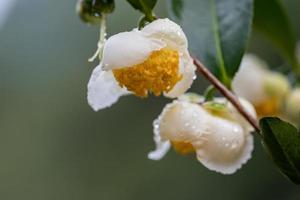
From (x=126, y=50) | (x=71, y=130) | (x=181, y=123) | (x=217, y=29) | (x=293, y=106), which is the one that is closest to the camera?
(x=126, y=50)

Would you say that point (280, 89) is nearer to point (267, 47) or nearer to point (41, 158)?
point (267, 47)

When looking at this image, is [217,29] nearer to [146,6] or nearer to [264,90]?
[146,6]

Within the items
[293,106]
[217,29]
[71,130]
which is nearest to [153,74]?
[217,29]

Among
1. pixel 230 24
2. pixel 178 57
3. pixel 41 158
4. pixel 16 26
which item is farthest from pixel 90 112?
pixel 178 57

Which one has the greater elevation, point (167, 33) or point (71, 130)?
point (167, 33)

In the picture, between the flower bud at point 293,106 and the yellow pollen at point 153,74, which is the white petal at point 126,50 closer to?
the yellow pollen at point 153,74
